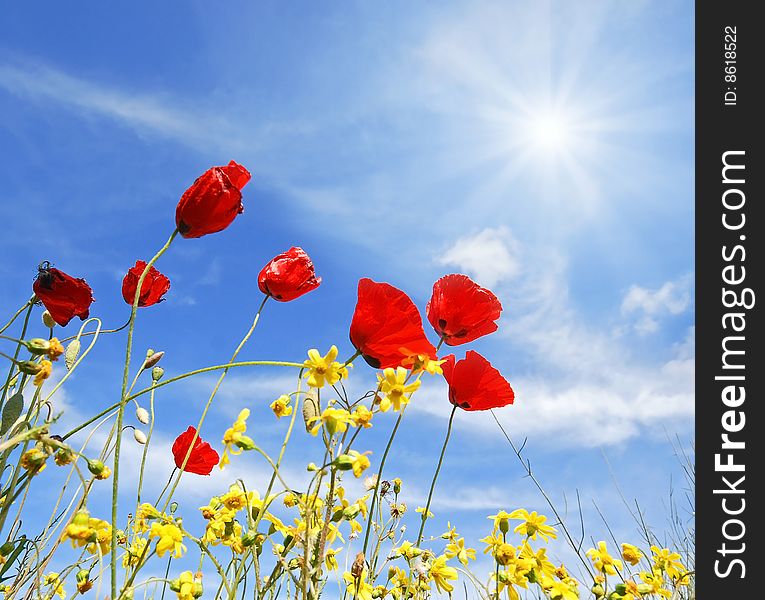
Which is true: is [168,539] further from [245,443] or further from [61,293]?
[61,293]

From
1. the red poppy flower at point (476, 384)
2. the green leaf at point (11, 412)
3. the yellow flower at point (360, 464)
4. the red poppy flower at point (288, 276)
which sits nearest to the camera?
the yellow flower at point (360, 464)

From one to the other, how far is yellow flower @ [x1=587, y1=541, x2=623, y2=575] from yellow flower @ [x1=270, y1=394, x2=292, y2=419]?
4.28 ft

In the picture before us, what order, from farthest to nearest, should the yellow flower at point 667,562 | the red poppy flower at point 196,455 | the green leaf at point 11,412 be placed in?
the yellow flower at point 667,562
the red poppy flower at point 196,455
the green leaf at point 11,412

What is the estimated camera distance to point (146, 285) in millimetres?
2332

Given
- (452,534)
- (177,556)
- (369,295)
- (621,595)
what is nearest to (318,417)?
(369,295)

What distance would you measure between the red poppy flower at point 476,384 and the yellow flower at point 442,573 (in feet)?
1.87

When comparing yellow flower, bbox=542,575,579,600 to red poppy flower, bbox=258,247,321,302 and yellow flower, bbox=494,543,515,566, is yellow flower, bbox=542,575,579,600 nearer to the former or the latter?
yellow flower, bbox=494,543,515,566

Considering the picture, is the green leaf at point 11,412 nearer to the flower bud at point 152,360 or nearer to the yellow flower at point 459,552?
the flower bud at point 152,360

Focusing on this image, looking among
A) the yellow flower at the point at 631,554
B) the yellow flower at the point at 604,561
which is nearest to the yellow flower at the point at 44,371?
the yellow flower at the point at 604,561

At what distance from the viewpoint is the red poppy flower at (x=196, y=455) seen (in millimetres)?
2430

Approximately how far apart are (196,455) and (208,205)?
108cm
